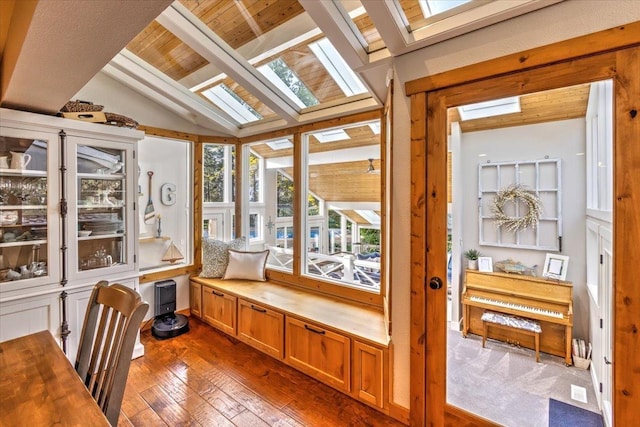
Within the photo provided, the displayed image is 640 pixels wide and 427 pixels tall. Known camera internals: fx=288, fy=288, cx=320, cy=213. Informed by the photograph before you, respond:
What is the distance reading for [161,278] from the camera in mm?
3410

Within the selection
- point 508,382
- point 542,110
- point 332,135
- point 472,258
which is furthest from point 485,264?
point 332,135

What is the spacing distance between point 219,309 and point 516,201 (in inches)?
118

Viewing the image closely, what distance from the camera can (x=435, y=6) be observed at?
5.28ft

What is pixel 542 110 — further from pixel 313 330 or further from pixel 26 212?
pixel 26 212

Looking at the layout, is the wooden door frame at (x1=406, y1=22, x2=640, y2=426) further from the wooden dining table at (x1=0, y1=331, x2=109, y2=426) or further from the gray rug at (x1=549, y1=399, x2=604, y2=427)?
the wooden dining table at (x1=0, y1=331, x2=109, y2=426)

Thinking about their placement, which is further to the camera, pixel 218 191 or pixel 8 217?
pixel 218 191

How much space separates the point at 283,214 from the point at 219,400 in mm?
1972

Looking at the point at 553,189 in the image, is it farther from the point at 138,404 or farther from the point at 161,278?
→ the point at 161,278

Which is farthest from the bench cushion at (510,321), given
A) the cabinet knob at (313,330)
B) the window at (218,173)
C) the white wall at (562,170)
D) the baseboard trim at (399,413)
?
the window at (218,173)

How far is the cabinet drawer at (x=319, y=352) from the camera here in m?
2.18

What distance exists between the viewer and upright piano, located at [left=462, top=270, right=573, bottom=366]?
1.97 metres

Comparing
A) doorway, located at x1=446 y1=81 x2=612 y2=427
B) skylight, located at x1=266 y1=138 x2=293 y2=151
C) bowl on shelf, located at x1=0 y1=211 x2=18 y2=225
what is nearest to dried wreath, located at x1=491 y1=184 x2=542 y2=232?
doorway, located at x1=446 y1=81 x2=612 y2=427

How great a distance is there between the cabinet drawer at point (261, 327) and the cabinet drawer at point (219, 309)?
13 cm

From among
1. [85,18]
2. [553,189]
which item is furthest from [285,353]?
[85,18]
